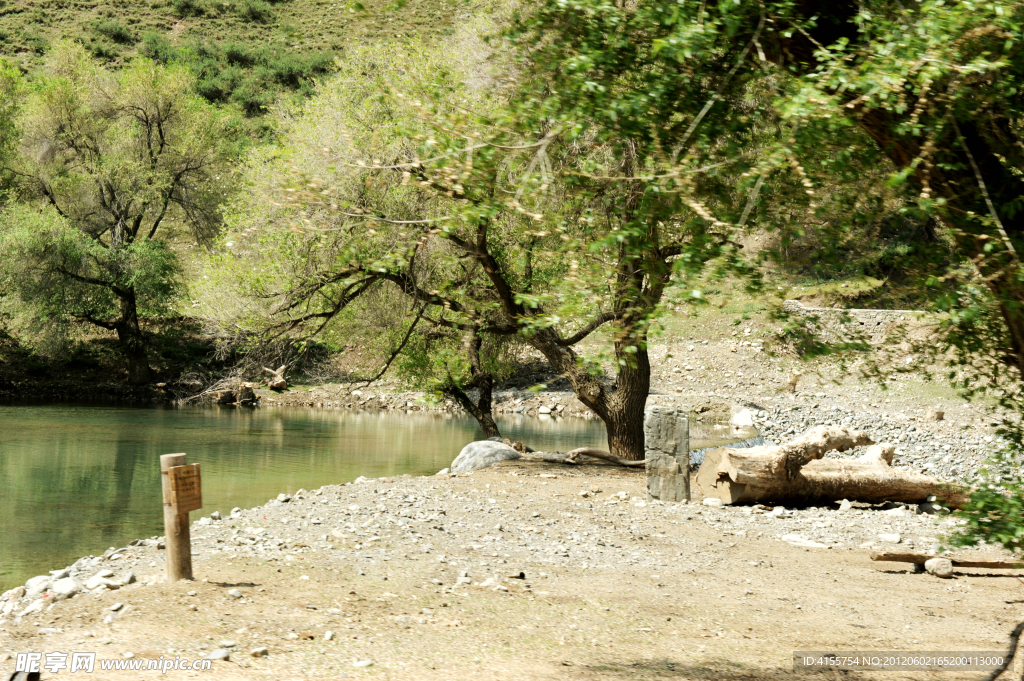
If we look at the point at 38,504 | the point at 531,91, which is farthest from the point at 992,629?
the point at 38,504

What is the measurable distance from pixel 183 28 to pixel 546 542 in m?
87.1

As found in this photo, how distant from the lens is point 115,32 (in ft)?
249

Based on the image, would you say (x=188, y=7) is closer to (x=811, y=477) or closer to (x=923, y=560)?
(x=811, y=477)

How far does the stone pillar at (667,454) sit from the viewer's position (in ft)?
38.3

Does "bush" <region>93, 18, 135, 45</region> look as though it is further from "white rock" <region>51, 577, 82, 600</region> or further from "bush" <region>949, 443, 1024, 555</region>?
"bush" <region>949, 443, 1024, 555</region>

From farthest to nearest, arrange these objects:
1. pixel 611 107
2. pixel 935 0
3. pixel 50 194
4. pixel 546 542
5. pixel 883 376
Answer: pixel 50 194, pixel 546 542, pixel 883 376, pixel 611 107, pixel 935 0

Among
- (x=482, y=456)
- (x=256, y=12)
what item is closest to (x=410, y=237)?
(x=482, y=456)

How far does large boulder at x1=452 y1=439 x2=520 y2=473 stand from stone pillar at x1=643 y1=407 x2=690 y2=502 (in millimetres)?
3936

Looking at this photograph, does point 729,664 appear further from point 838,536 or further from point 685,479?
point 685,479

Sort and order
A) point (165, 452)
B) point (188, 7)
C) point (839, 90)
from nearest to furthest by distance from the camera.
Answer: point (839, 90) → point (165, 452) → point (188, 7)

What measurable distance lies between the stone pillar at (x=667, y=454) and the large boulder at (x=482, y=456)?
12.9ft

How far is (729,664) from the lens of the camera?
5488mm

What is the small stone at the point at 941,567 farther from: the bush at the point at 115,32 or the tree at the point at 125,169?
the bush at the point at 115,32

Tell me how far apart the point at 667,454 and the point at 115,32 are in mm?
80464
